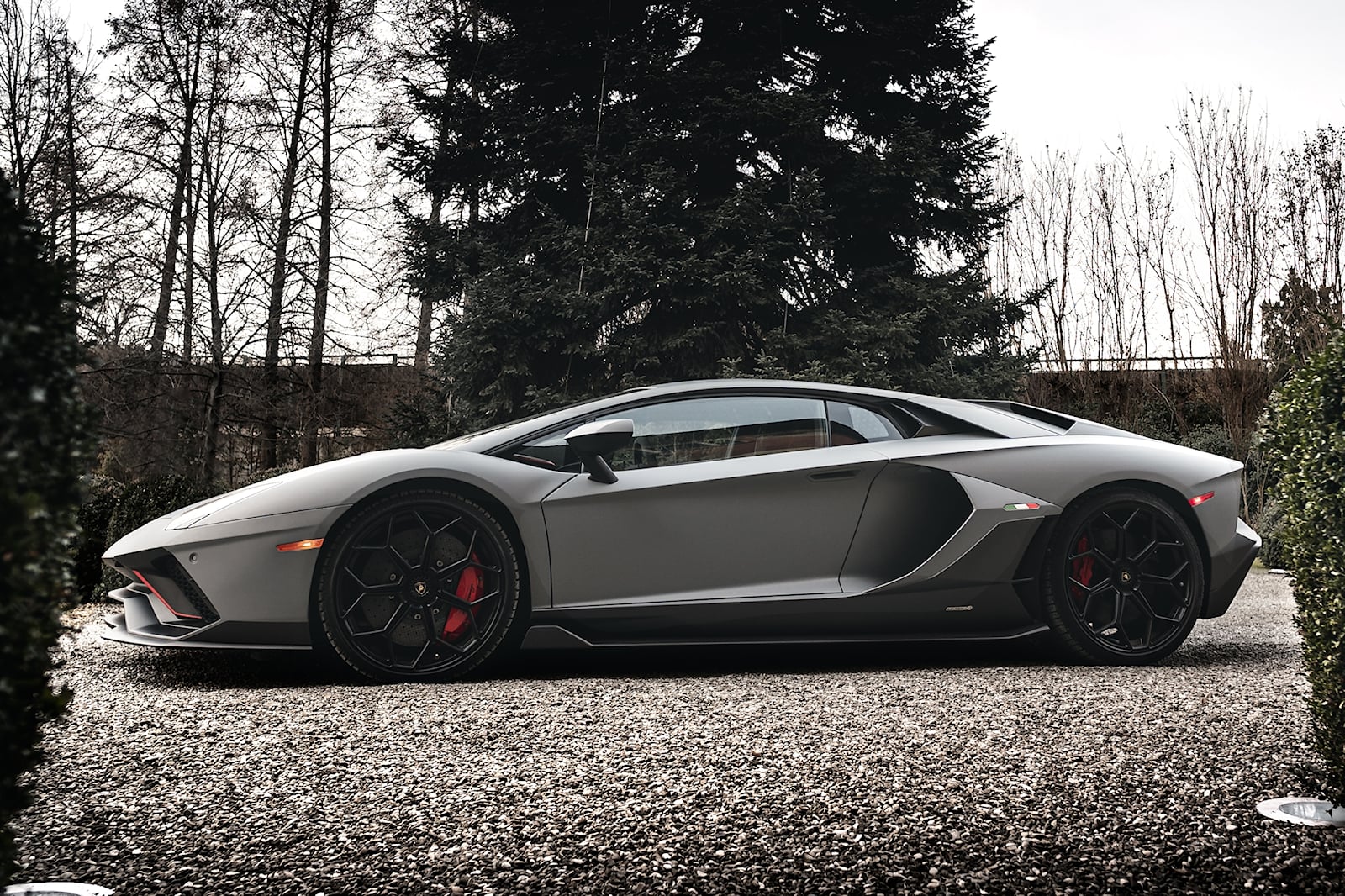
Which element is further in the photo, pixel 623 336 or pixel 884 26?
pixel 884 26

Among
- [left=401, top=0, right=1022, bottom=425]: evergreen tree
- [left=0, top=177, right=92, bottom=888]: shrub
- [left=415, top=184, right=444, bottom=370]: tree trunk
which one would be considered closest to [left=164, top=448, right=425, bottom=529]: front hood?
[left=0, top=177, right=92, bottom=888]: shrub

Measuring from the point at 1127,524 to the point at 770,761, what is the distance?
8.33 feet

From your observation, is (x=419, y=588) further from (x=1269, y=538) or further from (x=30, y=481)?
(x=1269, y=538)

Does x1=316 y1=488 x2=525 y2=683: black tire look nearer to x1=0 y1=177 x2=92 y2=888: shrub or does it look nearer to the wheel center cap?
the wheel center cap

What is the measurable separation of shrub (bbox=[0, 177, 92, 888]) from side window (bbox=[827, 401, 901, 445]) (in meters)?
3.58

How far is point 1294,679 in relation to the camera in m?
4.15

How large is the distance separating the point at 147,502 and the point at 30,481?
7.30m

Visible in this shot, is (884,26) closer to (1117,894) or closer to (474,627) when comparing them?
(474,627)

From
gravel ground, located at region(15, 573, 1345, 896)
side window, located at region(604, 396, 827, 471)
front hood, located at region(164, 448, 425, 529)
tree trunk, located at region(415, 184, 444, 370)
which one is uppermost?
tree trunk, located at region(415, 184, 444, 370)

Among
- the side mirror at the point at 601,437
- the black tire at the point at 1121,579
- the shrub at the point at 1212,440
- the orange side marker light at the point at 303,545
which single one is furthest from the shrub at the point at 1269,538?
the orange side marker light at the point at 303,545

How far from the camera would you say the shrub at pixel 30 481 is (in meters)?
1.38

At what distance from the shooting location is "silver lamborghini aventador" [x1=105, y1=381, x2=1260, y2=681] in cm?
418

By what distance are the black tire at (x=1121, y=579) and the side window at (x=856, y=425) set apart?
0.84 m

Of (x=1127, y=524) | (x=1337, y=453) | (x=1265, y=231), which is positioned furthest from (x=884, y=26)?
(x=1337, y=453)
